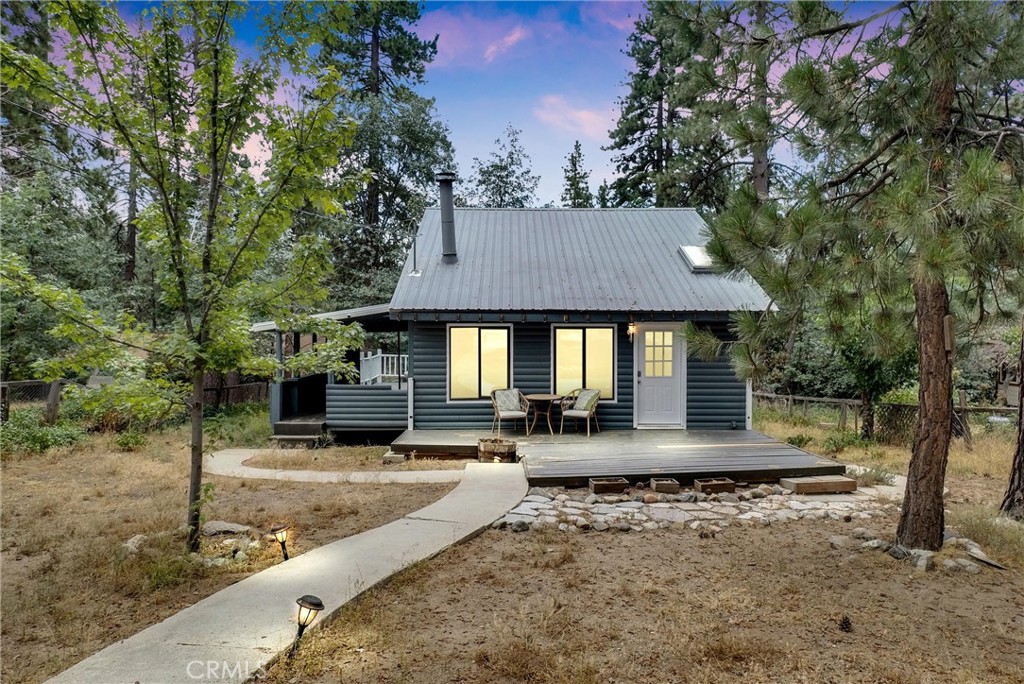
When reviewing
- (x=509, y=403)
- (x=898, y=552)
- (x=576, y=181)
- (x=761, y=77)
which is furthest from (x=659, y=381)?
(x=576, y=181)

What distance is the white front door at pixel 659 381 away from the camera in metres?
9.89

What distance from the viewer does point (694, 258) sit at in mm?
10828

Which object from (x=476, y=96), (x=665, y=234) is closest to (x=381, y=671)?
(x=665, y=234)

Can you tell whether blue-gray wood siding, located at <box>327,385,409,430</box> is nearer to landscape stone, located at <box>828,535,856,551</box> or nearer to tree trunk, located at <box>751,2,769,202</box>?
landscape stone, located at <box>828,535,856,551</box>

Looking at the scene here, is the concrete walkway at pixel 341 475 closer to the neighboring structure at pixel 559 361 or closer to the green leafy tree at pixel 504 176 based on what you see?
the neighboring structure at pixel 559 361

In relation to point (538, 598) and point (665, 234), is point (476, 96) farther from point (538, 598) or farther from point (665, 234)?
point (538, 598)

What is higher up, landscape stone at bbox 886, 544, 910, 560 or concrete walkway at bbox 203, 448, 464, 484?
landscape stone at bbox 886, 544, 910, 560

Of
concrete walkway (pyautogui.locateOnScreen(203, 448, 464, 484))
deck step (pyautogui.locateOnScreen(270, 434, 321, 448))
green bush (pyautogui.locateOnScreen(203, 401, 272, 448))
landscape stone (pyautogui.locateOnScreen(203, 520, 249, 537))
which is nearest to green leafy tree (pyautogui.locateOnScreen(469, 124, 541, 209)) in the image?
green bush (pyautogui.locateOnScreen(203, 401, 272, 448))

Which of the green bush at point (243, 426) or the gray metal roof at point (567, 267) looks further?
the green bush at point (243, 426)

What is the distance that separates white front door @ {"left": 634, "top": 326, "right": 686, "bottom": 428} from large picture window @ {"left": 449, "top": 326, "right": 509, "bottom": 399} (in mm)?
2408

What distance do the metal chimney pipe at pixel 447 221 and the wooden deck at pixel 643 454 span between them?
361 centimetres

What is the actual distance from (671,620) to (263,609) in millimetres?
2425

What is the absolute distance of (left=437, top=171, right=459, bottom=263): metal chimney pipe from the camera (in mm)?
11062

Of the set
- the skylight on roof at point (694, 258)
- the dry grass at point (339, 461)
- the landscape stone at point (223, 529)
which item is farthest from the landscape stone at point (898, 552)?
the skylight on roof at point (694, 258)
